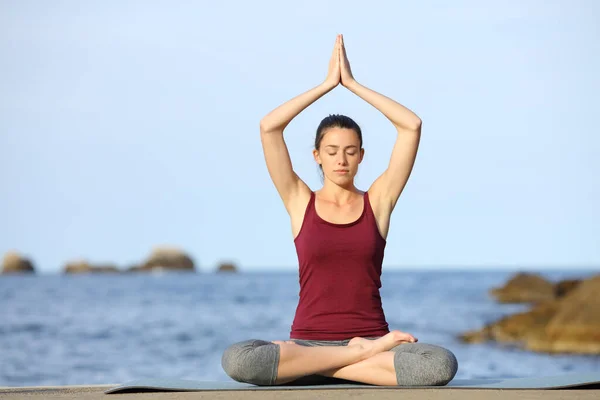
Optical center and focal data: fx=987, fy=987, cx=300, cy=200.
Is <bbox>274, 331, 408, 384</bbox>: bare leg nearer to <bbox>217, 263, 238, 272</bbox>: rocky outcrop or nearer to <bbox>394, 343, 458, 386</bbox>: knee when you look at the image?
<bbox>394, 343, 458, 386</bbox>: knee

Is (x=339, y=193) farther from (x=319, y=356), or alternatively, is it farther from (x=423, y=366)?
(x=423, y=366)

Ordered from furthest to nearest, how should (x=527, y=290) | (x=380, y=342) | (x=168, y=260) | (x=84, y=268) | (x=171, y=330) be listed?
1. (x=84, y=268)
2. (x=168, y=260)
3. (x=527, y=290)
4. (x=171, y=330)
5. (x=380, y=342)

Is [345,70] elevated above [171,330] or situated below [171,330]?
above

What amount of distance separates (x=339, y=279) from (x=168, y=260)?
55.8 m

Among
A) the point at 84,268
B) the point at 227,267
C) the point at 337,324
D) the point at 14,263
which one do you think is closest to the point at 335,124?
the point at 337,324

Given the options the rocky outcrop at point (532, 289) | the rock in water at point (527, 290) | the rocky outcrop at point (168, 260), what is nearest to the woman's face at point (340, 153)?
the rocky outcrop at point (532, 289)

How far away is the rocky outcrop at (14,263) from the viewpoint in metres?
57.3

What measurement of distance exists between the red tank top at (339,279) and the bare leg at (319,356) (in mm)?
173

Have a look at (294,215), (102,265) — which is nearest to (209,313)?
(294,215)

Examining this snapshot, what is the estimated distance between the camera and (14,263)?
2259 inches

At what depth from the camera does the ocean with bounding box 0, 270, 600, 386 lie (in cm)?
1548

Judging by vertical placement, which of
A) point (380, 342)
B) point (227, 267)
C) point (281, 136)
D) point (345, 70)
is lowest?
point (380, 342)

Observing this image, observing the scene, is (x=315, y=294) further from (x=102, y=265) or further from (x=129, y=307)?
(x=102, y=265)

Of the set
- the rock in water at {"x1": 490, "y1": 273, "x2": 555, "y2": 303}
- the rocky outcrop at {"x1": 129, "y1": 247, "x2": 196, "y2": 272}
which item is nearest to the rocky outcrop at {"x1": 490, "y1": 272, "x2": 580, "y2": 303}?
the rock in water at {"x1": 490, "y1": 273, "x2": 555, "y2": 303}
